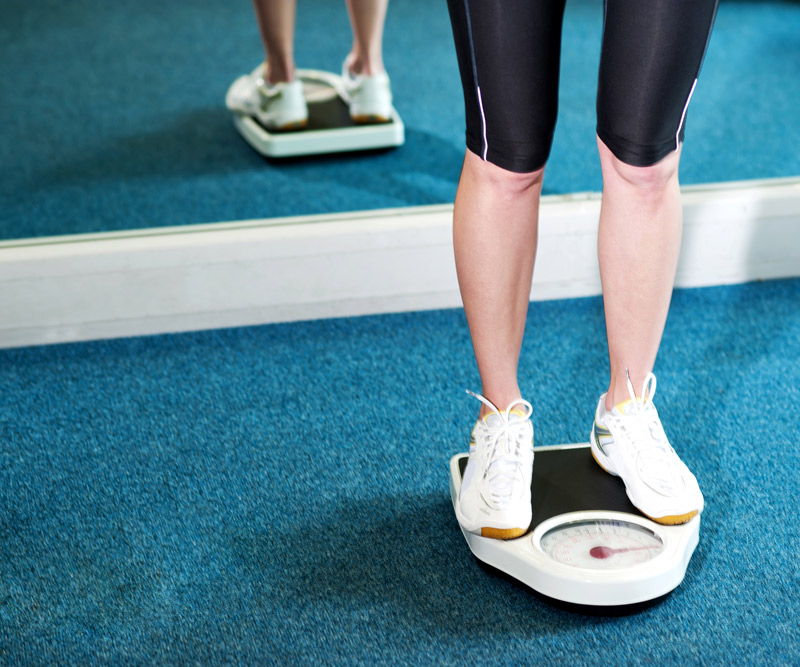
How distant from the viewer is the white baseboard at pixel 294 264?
5.11 feet

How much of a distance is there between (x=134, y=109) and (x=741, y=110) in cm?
133

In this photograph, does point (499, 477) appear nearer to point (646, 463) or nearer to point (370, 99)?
point (646, 463)

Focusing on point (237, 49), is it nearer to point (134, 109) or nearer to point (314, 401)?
point (134, 109)

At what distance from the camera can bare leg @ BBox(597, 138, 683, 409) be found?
3.26 feet

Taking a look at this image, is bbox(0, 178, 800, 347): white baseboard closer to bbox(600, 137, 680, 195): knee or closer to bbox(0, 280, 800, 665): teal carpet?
bbox(0, 280, 800, 665): teal carpet

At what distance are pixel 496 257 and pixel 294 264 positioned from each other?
63cm

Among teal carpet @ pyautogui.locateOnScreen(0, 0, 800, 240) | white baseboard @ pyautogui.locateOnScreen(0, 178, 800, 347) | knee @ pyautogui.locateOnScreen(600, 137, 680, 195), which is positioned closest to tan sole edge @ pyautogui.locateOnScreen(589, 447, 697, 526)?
knee @ pyautogui.locateOnScreen(600, 137, 680, 195)

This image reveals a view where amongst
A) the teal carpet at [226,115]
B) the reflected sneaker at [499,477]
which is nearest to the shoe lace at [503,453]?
the reflected sneaker at [499,477]

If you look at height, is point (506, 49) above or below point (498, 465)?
above

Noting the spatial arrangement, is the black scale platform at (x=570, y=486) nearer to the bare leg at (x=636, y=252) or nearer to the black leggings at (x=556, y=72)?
the bare leg at (x=636, y=252)

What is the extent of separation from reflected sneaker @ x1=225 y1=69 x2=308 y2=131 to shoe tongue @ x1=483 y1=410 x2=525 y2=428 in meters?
1.05

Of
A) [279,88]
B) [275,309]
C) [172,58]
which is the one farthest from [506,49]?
[172,58]

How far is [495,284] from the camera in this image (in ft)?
3.45

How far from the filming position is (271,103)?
6.42 feet
